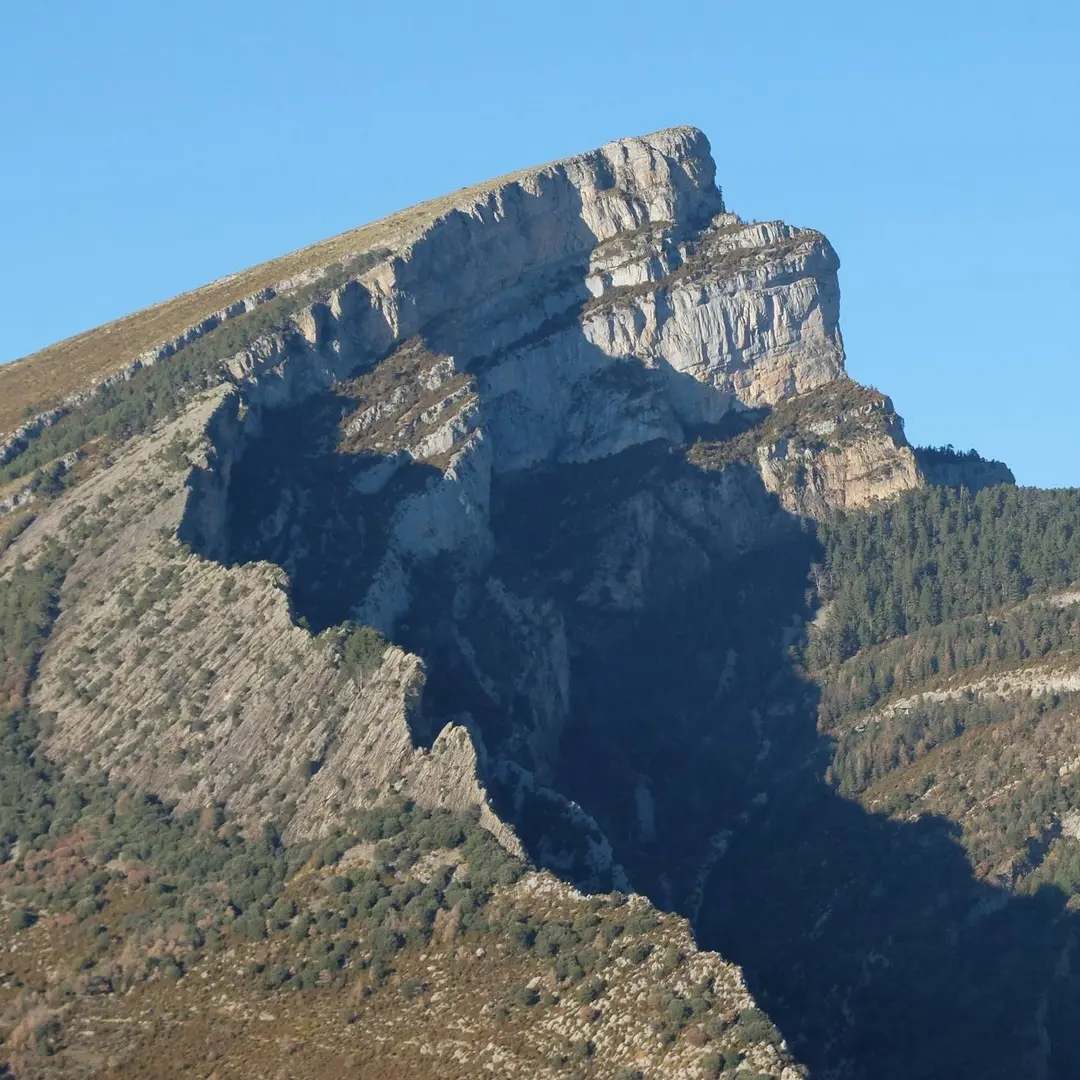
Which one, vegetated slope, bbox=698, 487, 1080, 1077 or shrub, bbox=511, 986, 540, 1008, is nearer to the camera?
shrub, bbox=511, 986, 540, 1008

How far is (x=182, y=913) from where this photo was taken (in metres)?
155

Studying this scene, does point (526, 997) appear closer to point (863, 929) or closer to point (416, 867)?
point (416, 867)

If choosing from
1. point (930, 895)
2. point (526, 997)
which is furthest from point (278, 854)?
point (930, 895)

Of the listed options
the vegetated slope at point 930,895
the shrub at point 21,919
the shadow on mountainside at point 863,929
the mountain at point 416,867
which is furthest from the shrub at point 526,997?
the shrub at point 21,919

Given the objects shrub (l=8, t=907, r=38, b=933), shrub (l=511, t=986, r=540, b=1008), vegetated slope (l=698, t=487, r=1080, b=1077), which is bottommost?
shrub (l=8, t=907, r=38, b=933)

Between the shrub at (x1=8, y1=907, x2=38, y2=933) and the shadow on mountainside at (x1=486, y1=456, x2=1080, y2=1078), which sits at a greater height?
the shadow on mountainside at (x1=486, y1=456, x2=1080, y2=1078)

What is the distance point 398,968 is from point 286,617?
37.8 metres

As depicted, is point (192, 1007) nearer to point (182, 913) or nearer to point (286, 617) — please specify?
point (182, 913)

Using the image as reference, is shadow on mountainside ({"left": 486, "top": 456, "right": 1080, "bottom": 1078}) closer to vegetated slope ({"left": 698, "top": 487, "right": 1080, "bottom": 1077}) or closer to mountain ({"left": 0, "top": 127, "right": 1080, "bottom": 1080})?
vegetated slope ({"left": 698, "top": 487, "right": 1080, "bottom": 1077})

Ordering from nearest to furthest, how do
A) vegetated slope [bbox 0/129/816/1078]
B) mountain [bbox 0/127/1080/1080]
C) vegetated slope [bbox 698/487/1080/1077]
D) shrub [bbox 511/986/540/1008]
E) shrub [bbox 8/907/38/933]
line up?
vegetated slope [bbox 0/129/816/1078], shrub [bbox 511/986/540/1008], mountain [bbox 0/127/1080/1080], shrub [bbox 8/907/38/933], vegetated slope [bbox 698/487/1080/1077]

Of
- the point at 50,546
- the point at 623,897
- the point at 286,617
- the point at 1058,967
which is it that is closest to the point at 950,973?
the point at 1058,967

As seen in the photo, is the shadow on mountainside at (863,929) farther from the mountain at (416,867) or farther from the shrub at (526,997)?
the shrub at (526,997)

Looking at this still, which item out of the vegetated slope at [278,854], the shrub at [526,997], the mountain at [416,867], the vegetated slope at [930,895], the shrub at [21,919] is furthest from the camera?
the vegetated slope at [930,895]

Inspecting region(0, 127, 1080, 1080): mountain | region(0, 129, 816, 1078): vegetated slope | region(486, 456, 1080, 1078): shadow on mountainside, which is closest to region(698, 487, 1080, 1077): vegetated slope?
region(486, 456, 1080, 1078): shadow on mountainside
